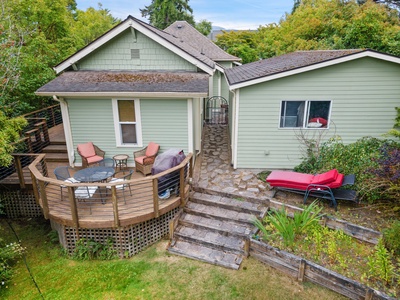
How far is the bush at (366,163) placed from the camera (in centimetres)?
674

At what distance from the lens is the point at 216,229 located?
270 inches

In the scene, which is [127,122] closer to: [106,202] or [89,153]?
[89,153]

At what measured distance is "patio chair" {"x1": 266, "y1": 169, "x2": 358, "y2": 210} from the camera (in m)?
6.96

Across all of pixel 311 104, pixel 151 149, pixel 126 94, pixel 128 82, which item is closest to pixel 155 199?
pixel 151 149

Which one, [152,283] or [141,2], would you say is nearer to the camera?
[152,283]

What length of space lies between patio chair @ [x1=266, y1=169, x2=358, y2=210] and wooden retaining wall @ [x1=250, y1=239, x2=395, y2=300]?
6.58ft

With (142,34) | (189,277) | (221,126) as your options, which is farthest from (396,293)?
(221,126)

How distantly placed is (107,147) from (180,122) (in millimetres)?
2735

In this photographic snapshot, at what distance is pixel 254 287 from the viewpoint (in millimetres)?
5562

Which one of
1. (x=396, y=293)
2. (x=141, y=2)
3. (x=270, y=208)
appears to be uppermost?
(x=141, y=2)

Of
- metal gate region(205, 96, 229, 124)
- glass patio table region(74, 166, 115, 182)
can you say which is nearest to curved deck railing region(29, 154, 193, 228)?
glass patio table region(74, 166, 115, 182)

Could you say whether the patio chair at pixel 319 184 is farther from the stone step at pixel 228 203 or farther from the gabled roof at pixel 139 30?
the gabled roof at pixel 139 30

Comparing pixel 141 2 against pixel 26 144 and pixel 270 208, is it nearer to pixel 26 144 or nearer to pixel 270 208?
pixel 26 144

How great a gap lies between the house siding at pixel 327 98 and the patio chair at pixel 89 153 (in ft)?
15.7
